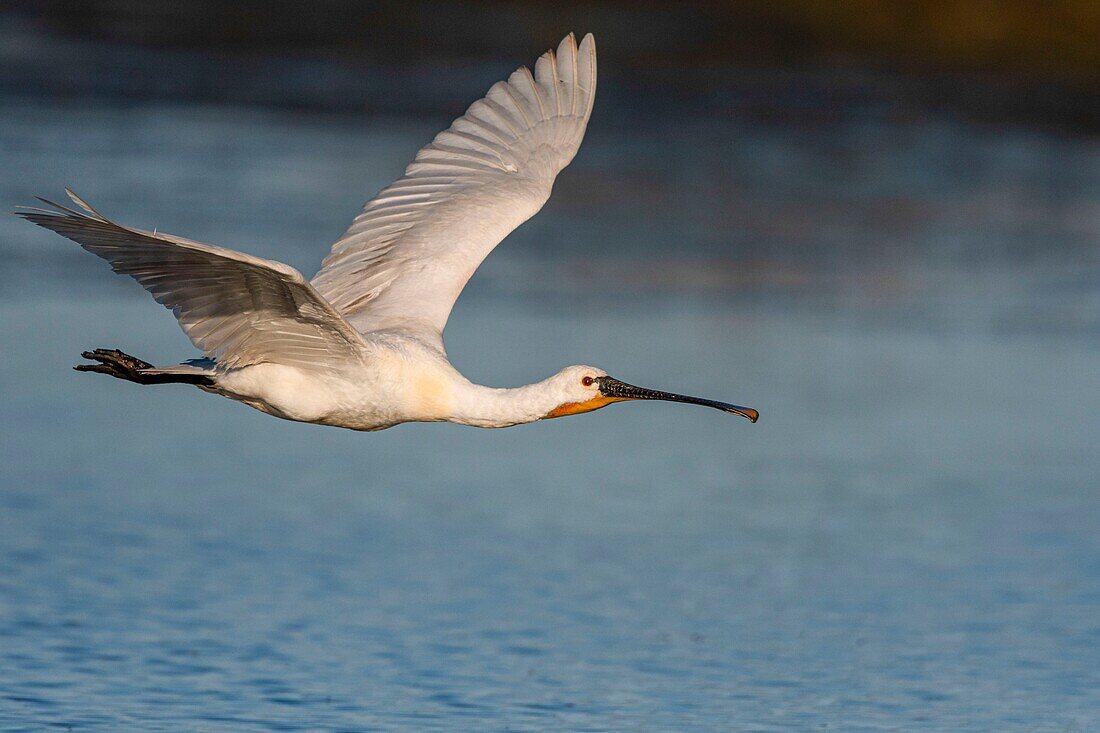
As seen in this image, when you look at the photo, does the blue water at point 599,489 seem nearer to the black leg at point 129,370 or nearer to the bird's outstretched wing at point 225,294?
the black leg at point 129,370

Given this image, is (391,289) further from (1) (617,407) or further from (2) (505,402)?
(1) (617,407)

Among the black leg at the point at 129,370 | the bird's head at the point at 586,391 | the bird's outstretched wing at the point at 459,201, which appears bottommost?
the black leg at the point at 129,370

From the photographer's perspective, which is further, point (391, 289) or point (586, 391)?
point (391, 289)

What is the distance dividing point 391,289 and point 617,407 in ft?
17.0

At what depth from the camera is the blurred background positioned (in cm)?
1004

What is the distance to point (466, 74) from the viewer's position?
25547mm

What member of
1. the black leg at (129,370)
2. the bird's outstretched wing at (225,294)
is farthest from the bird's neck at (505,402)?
the black leg at (129,370)

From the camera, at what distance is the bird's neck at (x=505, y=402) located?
9.18m

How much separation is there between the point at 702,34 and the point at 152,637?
712 inches

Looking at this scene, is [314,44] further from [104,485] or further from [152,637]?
[152,637]

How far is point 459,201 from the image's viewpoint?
10812 millimetres

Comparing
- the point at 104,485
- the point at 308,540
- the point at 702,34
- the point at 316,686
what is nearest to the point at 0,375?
the point at 104,485

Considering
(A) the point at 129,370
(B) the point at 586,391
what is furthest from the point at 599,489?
(A) the point at 129,370

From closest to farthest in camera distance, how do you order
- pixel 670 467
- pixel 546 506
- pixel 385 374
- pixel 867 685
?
pixel 385 374, pixel 867 685, pixel 546 506, pixel 670 467
